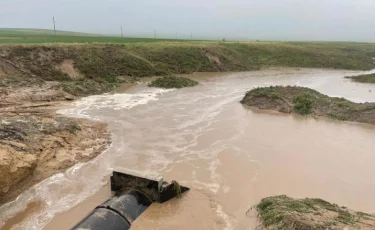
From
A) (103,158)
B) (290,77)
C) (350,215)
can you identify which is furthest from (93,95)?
(290,77)

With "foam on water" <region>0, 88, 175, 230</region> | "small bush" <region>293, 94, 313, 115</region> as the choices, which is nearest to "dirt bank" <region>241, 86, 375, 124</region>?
"small bush" <region>293, 94, 313, 115</region>

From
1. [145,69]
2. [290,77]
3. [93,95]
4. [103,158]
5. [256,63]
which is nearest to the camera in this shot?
[103,158]

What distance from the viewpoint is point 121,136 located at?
15203mm

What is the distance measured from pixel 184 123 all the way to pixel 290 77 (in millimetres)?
24233

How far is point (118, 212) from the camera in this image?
26.6ft

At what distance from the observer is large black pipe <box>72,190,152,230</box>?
7.38 m

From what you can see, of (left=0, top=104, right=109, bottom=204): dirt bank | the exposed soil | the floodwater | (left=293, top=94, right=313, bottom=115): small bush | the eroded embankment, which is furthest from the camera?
(left=293, top=94, right=313, bottom=115): small bush

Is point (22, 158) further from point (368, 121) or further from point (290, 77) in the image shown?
point (290, 77)

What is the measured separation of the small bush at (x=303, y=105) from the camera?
1967 centimetres

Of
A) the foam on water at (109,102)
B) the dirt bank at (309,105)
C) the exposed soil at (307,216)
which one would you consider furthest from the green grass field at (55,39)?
the exposed soil at (307,216)

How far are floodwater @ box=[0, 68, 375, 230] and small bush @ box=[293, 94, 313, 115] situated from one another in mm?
743

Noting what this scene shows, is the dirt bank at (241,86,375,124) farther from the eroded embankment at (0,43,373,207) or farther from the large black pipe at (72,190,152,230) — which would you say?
the large black pipe at (72,190,152,230)

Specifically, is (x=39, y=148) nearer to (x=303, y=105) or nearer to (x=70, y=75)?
(x=303, y=105)

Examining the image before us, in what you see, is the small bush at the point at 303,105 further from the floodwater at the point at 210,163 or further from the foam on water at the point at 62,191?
the foam on water at the point at 62,191
